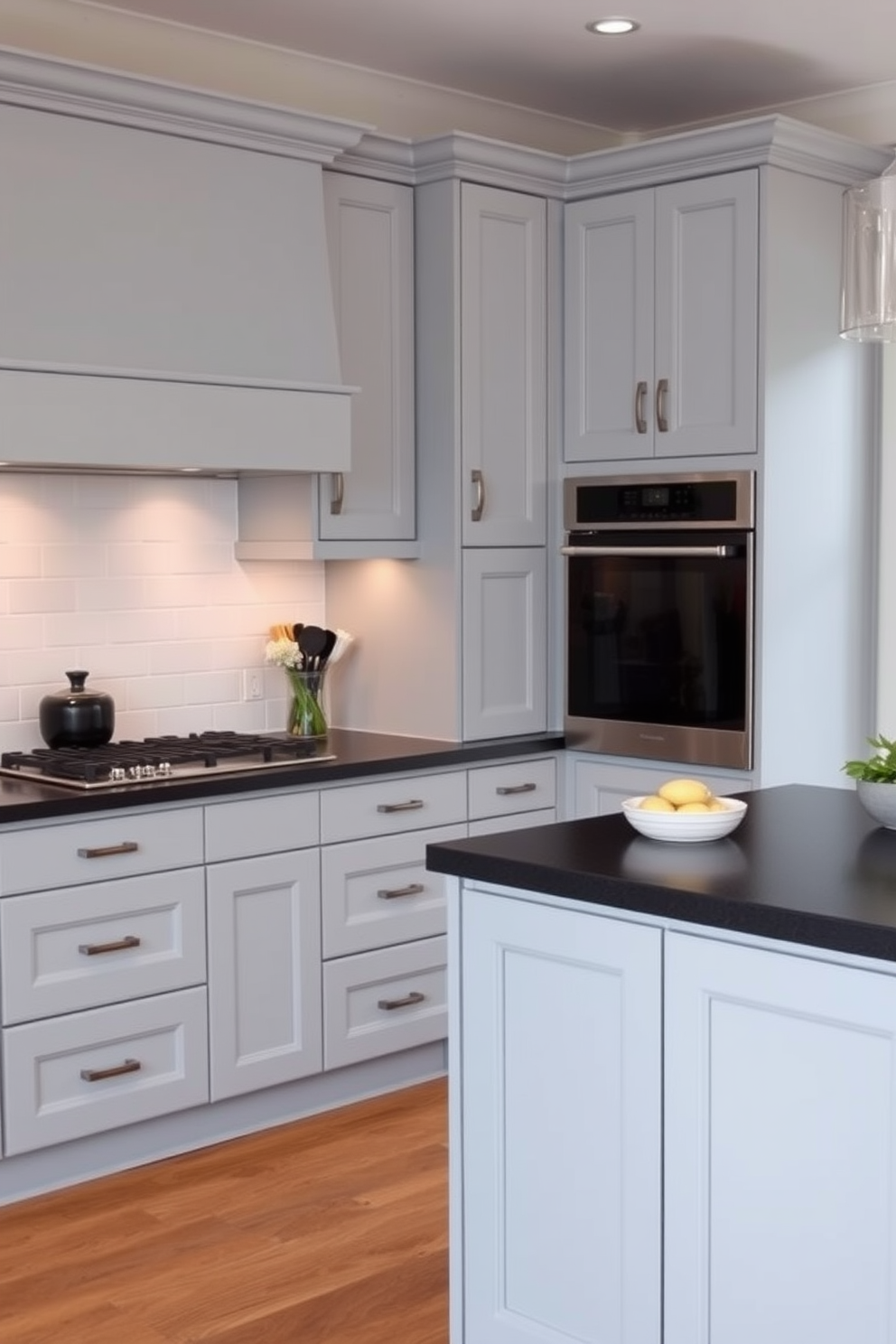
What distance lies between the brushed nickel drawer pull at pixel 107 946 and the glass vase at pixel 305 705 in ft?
3.16

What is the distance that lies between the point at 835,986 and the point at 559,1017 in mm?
511

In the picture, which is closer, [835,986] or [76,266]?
[835,986]

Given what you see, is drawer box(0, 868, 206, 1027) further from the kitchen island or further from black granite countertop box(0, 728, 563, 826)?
the kitchen island

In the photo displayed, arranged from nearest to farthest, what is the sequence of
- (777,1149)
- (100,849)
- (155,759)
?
(777,1149)
(100,849)
(155,759)

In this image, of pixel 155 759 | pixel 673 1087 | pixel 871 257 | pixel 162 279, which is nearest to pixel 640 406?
pixel 162 279

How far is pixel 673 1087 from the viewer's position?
245 centimetres

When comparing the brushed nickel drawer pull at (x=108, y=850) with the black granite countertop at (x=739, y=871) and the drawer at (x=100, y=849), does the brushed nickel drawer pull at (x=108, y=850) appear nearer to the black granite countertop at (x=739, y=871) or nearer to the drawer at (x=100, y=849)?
the drawer at (x=100, y=849)

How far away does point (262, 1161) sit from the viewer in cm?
389

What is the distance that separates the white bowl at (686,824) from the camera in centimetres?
270

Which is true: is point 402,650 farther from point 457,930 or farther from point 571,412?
point 457,930

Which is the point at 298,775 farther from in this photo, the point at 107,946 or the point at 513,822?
the point at 513,822

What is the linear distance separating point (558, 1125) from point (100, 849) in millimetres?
1454

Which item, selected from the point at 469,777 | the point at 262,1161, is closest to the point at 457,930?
the point at 262,1161

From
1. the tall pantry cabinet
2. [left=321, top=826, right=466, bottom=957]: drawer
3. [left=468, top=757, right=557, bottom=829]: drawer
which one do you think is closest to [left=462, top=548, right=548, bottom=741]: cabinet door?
the tall pantry cabinet
